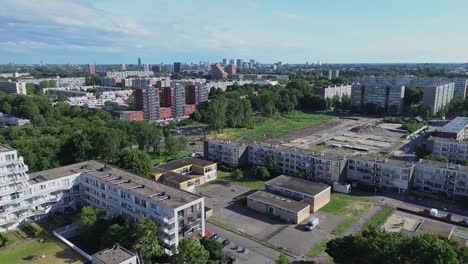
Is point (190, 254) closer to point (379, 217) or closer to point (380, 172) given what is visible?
point (379, 217)

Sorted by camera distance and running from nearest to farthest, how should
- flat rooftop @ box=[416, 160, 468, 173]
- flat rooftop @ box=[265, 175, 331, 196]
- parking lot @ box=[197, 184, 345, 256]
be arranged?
parking lot @ box=[197, 184, 345, 256] → flat rooftop @ box=[265, 175, 331, 196] → flat rooftop @ box=[416, 160, 468, 173]

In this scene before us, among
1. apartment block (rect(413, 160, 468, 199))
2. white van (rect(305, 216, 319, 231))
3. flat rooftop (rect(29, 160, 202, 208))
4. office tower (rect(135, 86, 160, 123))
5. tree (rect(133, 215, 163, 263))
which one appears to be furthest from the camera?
office tower (rect(135, 86, 160, 123))

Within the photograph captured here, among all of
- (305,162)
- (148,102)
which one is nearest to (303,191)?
(305,162)

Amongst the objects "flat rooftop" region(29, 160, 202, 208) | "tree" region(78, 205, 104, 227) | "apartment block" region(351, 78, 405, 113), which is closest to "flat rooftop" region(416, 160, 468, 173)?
"flat rooftop" region(29, 160, 202, 208)

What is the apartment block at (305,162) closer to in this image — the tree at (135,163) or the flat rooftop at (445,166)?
the flat rooftop at (445,166)

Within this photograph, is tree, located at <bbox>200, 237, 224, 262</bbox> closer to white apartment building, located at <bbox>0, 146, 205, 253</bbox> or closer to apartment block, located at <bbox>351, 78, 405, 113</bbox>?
white apartment building, located at <bbox>0, 146, 205, 253</bbox>
